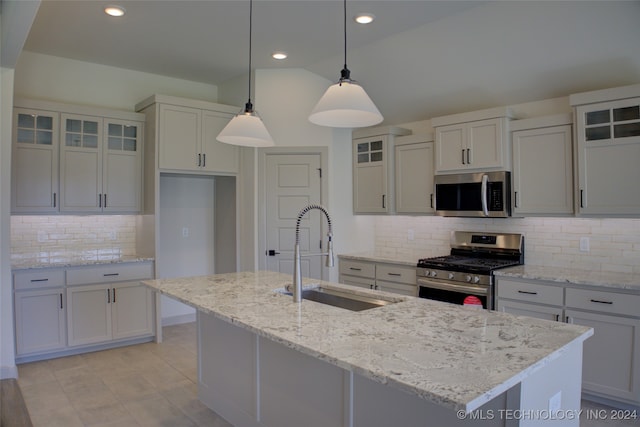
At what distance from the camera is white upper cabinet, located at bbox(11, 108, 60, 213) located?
13.0 feet

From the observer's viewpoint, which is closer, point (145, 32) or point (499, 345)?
point (499, 345)

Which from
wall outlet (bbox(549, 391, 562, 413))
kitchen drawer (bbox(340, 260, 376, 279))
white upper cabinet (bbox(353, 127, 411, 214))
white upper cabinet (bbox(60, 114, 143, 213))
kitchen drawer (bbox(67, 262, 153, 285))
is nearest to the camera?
wall outlet (bbox(549, 391, 562, 413))

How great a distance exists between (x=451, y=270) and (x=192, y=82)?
3797 millimetres

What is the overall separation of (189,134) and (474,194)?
3.03m

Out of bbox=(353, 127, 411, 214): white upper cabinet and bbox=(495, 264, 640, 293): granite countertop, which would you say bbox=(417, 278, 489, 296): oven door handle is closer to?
bbox=(495, 264, 640, 293): granite countertop

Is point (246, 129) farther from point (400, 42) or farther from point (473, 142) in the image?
point (473, 142)

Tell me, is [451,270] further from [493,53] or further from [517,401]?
[517,401]

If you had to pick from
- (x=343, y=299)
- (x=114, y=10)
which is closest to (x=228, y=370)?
(x=343, y=299)

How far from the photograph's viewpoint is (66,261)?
4121mm

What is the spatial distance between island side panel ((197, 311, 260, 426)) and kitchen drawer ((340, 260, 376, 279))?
7.05ft

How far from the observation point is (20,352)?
383 centimetres

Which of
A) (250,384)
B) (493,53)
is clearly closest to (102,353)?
(250,384)

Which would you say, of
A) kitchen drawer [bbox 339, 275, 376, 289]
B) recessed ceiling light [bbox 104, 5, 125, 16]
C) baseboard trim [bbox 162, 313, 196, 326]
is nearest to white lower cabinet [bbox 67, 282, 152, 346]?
baseboard trim [bbox 162, 313, 196, 326]

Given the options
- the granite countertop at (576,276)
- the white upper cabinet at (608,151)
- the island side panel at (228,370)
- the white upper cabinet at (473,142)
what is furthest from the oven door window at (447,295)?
the island side panel at (228,370)
